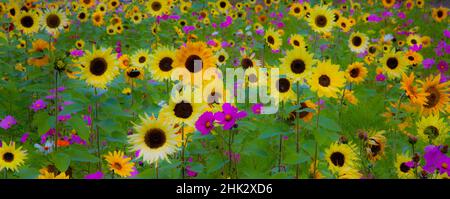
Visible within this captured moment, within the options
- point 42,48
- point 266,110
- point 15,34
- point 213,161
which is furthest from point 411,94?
point 15,34

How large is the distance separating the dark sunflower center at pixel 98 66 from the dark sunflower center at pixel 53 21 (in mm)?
952

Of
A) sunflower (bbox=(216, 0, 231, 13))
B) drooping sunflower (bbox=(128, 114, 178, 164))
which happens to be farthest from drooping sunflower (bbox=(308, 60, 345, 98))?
sunflower (bbox=(216, 0, 231, 13))

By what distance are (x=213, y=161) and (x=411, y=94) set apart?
3.62 feet

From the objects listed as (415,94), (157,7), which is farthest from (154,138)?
(157,7)

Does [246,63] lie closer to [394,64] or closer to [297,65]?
[394,64]

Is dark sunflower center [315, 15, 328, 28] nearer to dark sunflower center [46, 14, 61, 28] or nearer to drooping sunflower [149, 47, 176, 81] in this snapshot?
drooping sunflower [149, 47, 176, 81]

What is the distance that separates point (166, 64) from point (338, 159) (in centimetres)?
104

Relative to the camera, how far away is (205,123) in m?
1.81

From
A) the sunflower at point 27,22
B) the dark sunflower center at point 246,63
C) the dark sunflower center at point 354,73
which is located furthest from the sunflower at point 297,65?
the sunflower at point 27,22

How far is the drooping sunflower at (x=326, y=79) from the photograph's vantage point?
2020 mm

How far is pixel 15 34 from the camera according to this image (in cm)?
482

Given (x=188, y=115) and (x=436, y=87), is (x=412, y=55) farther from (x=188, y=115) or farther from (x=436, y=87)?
(x=188, y=115)

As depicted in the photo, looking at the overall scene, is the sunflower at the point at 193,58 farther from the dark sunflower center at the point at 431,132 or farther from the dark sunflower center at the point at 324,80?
the dark sunflower center at the point at 431,132

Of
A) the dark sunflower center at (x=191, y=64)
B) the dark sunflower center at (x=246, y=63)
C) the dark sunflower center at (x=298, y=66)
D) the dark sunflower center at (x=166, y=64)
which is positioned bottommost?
the dark sunflower center at (x=298, y=66)
